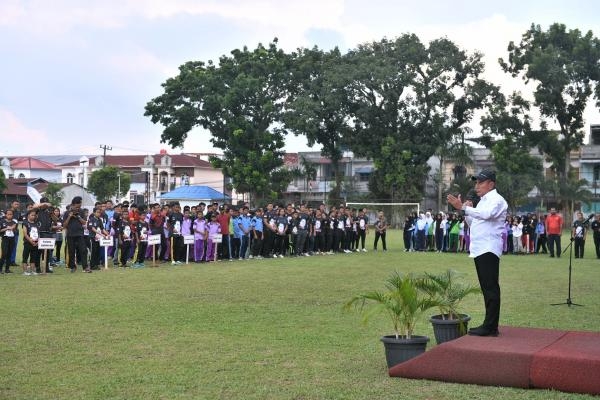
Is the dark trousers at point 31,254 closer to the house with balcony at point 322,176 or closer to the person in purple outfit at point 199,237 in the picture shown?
the person in purple outfit at point 199,237

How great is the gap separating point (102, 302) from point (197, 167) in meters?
72.9

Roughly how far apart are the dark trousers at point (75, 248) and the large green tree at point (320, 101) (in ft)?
103

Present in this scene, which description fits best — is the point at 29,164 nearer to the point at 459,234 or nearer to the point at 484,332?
the point at 459,234

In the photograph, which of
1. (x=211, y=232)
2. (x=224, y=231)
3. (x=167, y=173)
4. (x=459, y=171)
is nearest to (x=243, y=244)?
(x=224, y=231)

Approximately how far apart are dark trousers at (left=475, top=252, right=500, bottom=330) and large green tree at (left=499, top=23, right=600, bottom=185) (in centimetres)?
4513

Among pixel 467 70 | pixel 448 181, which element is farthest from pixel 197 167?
pixel 467 70

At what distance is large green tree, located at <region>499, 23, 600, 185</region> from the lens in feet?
163

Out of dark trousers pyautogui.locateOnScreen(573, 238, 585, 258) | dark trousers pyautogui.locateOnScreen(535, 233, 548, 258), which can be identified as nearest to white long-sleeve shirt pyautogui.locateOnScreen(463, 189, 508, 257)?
dark trousers pyautogui.locateOnScreen(573, 238, 585, 258)

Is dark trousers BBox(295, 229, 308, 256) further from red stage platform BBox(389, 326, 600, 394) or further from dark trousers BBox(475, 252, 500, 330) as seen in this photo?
red stage platform BBox(389, 326, 600, 394)

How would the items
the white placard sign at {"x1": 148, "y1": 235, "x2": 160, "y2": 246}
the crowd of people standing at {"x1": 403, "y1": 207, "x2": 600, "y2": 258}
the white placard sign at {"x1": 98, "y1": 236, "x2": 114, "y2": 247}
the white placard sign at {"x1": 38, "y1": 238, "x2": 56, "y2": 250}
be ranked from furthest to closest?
the crowd of people standing at {"x1": 403, "y1": 207, "x2": 600, "y2": 258} → the white placard sign at {"x1": 148, "y1": 235, "x2": 160, "y2": 246} → the white placard sign at {"x1": 98, "y1": 236, "x2": 114, "y2": 247} → the white placard sign at {"x1": 38, "y1": 238, "x2": 56, "y2": 250}

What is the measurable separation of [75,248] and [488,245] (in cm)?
1277

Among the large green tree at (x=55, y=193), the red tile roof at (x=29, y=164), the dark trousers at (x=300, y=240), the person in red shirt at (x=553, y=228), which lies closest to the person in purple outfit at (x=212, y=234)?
the dark trousers at (x=300, y=240)

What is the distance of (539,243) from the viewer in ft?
97.3

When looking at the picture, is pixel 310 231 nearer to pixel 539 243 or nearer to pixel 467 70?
pixel 539 243
